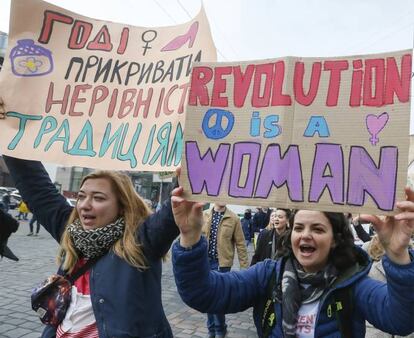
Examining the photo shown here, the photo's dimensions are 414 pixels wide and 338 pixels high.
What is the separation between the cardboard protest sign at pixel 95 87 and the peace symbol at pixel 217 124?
0.84 feet

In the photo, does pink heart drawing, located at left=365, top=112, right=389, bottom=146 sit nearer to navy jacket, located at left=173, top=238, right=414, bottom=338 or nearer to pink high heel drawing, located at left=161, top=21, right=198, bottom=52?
navy jacket, located at left=173, top=238, right=414, bottom=338

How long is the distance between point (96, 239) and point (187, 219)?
1.68ft

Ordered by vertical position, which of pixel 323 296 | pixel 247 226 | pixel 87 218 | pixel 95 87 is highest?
pixel 95 87

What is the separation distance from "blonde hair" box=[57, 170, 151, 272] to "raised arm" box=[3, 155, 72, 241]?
113 mm

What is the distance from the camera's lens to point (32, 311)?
207 inches

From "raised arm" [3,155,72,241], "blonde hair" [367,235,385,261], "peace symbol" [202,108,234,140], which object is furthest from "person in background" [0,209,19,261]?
"blonde hair" [367,235,385,261]

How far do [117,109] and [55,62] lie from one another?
54 centimetres

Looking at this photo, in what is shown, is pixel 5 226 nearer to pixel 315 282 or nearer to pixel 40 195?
pixel 40 195

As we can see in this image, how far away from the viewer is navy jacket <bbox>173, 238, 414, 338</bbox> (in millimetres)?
1578

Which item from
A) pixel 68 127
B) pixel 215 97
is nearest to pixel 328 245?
pixel 215 97

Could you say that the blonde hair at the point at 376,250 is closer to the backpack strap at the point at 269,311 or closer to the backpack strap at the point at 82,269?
the backpack strap at the point at 269,311

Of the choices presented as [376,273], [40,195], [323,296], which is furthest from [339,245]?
[40,195]

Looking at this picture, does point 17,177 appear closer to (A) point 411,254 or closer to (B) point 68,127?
(B) point 68,127

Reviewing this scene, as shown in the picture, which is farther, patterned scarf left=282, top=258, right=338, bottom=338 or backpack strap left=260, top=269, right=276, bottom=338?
backpack strap left=260, top=269, right=276, bottom=338
